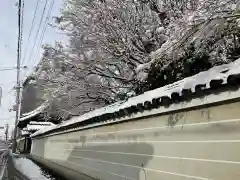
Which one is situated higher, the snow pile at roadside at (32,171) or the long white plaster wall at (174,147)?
the long white plaster wall at (174,147)

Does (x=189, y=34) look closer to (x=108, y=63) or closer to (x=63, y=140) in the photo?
(x=108, y=63)

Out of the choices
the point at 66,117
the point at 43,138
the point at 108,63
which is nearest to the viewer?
the point at 108,63

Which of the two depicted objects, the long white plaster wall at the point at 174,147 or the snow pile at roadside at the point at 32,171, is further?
the snow pile at roadside at the point at 32,171

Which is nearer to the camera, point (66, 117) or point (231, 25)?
point (231, 25)

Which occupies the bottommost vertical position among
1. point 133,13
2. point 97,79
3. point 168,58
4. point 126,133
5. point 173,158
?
point 173,158

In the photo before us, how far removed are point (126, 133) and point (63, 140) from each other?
29.6 ft

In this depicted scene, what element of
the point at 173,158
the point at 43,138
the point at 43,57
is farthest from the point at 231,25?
the point at 43,138

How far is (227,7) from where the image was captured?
5.93 m

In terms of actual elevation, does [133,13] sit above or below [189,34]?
above

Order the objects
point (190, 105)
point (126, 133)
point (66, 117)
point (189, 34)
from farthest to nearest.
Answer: point (66, 117)
point (126, 133)
point (189, 34)
point (190, 105)

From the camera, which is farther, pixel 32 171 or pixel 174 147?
pixel 32 171

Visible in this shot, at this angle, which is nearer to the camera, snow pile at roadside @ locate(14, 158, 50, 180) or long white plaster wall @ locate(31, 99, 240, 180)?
long white plaster wall @ locate(31, 99, 240, 180)

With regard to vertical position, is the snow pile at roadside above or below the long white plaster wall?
below

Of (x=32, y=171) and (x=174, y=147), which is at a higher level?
(x=174, y=147)
